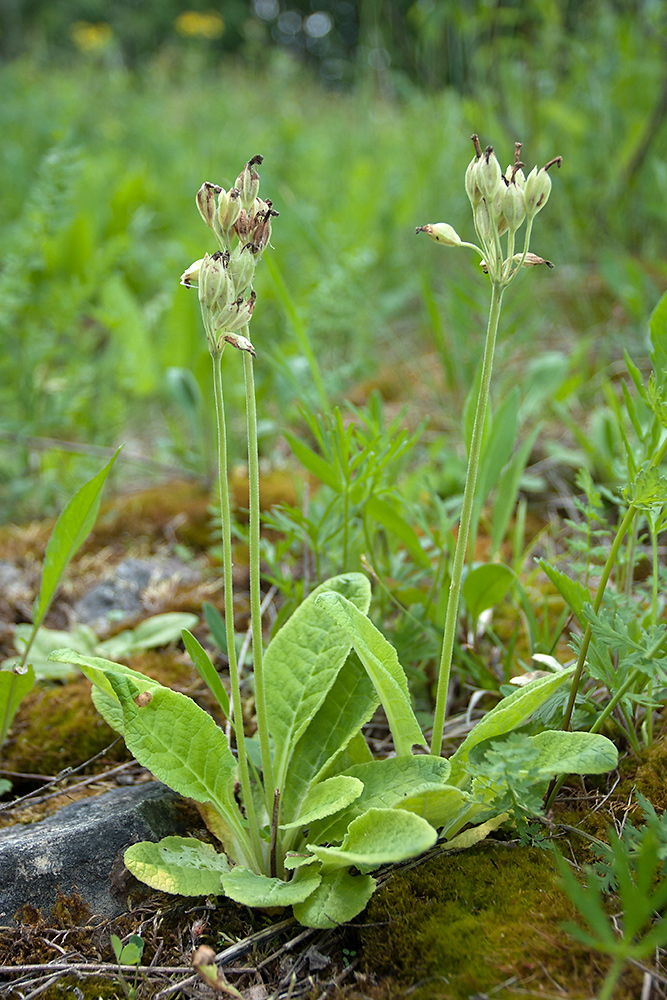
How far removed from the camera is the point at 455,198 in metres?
3.69

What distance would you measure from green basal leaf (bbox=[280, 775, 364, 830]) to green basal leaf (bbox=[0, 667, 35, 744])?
1.82ft

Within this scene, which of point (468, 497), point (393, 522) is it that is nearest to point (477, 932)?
point (468, 497)

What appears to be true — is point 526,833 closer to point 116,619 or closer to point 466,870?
point 466,870

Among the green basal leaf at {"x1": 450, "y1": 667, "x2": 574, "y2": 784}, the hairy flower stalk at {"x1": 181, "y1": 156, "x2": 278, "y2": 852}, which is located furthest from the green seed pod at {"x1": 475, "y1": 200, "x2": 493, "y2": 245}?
the green basal leaf at {"x1": 450, "y1": 667, "x2": 574, "y2": 784}

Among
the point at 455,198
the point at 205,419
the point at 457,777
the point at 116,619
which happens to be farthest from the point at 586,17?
the point at 457,777

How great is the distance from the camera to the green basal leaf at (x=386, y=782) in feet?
3.61

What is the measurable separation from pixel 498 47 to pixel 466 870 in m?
3.65

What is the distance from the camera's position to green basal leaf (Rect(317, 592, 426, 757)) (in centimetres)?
108

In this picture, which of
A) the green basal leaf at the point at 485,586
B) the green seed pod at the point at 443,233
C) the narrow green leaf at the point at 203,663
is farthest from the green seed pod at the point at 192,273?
the green basal leaf at the point at 485,586

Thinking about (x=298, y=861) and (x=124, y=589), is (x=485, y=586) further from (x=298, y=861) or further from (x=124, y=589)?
(x=124, y=589)

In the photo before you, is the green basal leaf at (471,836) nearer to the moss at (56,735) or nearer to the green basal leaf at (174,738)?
the green basal leaf at (174,738)

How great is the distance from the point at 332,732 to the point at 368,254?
229cm

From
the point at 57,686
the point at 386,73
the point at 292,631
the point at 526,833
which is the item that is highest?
the point at 386,73

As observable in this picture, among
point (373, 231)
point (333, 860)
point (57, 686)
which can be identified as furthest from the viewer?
point (373, 231)
